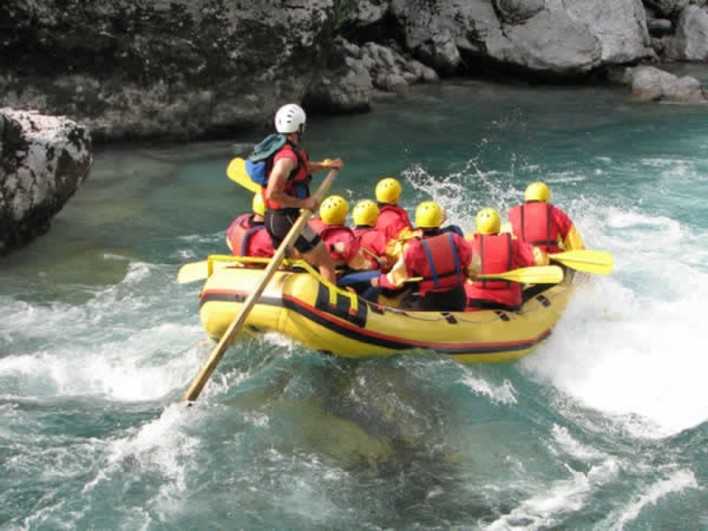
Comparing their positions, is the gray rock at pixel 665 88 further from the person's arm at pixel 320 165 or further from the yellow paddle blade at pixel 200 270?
the yellow paddle blade at pixel 200 270

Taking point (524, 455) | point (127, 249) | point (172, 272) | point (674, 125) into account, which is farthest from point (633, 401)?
point (674, 125)

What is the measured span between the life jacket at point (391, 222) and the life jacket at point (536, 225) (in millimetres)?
1174

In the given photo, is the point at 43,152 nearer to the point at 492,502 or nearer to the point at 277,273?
the point at 277,273

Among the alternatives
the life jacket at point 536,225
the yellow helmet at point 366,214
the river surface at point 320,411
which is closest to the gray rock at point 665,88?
the river surface at point 320,411

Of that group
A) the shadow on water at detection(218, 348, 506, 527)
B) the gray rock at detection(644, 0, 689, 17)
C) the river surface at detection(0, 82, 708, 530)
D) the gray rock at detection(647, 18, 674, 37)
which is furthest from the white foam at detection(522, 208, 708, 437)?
the gray rock at detection(644, 0, 689, 17)

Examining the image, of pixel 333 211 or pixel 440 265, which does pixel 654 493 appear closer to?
pixel 440 265

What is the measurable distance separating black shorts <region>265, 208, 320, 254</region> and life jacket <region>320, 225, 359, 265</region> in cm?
46

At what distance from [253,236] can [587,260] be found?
119 inches

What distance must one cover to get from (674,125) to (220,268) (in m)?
11.7

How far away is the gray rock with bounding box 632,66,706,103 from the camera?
18.8m

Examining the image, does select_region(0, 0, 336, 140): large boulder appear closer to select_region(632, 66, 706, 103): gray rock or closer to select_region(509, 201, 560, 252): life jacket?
select_region(632, 66, 706, 103): gray rock

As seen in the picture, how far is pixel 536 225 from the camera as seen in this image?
9.04 metres

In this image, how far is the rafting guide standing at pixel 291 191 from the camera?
715 cm

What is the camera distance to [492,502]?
6.33m
